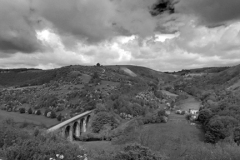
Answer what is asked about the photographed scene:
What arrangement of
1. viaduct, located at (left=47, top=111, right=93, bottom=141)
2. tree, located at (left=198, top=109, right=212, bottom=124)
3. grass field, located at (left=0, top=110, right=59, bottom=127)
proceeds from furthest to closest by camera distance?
tree, located at (left=198, top=109, right=212, bottom=124), grass field, located at (left=0, top=110, right=59, bottom=127), viaduct, located at (left=47, top=111, right=93, bottom=141)

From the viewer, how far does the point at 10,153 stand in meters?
12.5

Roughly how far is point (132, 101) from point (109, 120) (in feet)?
126

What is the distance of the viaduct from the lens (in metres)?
49.8

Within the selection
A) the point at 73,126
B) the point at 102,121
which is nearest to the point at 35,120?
the point at 73,126

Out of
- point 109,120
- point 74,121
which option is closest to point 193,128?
point 109,120

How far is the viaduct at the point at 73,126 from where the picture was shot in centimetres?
4984

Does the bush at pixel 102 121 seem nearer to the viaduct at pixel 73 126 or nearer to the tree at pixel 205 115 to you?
the viaduct at pixel 73 126

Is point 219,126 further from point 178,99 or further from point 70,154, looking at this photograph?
point 178,99

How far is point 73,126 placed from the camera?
60812 millimetres

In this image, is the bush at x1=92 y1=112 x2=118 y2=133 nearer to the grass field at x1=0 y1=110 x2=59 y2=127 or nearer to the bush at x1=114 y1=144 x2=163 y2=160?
the grass field at x1=0 y1=110 x2=59 y2=127

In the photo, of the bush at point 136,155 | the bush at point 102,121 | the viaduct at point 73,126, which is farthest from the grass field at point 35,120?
the bush at point 136,155

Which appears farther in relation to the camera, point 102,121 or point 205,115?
point 205,115

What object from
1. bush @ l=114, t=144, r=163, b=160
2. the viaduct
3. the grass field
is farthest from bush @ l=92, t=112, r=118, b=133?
bush @ l=114, t=144, r=163, b=160

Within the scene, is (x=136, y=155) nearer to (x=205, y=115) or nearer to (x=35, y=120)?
(x=35, y=120)
